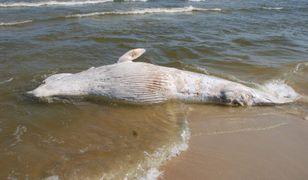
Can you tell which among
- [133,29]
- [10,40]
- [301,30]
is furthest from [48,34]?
[301,30]

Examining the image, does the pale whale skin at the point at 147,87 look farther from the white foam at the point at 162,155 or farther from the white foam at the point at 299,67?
the white foam at the point at 299,67

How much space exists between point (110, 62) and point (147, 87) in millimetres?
2352

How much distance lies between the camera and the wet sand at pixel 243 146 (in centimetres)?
459

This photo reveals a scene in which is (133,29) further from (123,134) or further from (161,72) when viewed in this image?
(123,134)

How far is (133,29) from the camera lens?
12.0 metres

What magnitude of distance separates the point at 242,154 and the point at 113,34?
682 centimetres

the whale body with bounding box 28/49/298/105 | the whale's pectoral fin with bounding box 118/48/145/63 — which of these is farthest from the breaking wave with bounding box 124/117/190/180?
the whale's pectoral fin with bounding box 118/48/145/63

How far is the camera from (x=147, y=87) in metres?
6.22

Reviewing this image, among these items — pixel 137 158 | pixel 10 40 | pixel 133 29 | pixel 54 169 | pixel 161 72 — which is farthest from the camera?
pixel 133 29

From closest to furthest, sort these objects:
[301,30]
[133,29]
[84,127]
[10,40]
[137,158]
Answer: [137,158] → [84,127] → [10,40] → [133,29] → [301,30]

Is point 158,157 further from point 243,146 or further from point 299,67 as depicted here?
point 299,67

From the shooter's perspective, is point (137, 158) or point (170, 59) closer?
point (137, 158)

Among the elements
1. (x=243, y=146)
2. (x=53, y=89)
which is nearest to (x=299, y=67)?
(x=243, y=146)

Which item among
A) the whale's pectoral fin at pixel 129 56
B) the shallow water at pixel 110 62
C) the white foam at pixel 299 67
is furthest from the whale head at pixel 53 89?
the white foam at pixel 299 67
